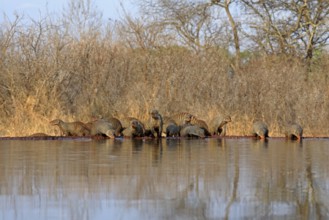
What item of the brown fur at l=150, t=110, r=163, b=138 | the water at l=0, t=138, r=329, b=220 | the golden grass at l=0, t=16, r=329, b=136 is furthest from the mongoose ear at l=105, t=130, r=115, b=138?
the water at l=0, t=138, r=329, b=220

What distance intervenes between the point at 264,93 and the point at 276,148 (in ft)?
27.5

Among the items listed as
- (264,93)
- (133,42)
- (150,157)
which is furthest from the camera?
(133,42)

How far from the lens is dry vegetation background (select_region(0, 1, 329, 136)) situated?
25.4 meters

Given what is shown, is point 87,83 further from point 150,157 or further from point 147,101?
point 150,157

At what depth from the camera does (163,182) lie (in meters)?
11.2

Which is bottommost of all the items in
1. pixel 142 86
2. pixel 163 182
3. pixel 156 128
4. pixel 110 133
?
pixel 163 182

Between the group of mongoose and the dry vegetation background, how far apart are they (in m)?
0.81

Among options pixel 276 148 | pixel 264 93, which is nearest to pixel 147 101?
pixel 264 93

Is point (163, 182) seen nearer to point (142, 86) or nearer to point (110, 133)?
point (110, 133)

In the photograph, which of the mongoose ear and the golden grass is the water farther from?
the golden grass

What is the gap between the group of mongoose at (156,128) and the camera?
22.3 meters

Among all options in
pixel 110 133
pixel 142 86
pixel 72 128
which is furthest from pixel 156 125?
pixel 142 86

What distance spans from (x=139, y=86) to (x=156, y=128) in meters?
4.59

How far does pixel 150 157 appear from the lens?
15344 millimetres
